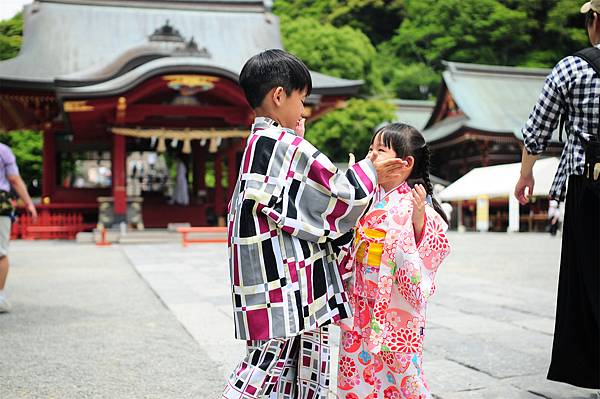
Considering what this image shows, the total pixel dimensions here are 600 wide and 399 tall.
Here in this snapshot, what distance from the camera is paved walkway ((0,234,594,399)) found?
9.50ft

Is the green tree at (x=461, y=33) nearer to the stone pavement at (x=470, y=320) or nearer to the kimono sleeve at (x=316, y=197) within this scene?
the stone pavement at (x=470, y=320)

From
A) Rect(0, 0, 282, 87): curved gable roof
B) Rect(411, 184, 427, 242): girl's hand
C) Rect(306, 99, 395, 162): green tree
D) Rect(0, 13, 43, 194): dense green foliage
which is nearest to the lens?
Rect(411, 184, 427, 242): girl's hand

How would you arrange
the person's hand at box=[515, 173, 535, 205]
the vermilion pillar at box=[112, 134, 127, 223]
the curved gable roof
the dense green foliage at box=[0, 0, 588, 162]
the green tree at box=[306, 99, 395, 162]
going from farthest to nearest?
the dense green foliage at box=[0, 0, 588, 162] → the green tree at box=[306, 99, 395, 162] → the curved gable roof → the vermilion pillar at box=[112, 134, 127, 223] → the person's hand at box=[515, 173, 535, 205]

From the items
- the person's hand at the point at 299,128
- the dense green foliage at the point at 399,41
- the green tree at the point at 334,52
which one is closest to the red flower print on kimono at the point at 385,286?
the person's hand at the point at 299,128

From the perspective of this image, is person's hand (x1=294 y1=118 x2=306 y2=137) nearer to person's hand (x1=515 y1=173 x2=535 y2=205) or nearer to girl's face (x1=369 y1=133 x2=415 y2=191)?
girl's face (x1=369 y1=133 x2=415 y2=191)

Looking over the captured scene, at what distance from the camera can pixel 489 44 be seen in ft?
103

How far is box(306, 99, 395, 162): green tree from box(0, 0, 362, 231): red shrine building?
588 centimetres

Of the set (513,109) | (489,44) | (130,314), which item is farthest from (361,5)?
(130,314)

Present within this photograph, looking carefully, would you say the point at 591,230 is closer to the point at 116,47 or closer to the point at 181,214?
the point at 181,214

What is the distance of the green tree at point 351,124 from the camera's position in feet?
80.3

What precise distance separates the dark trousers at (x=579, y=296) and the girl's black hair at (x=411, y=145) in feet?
2.10

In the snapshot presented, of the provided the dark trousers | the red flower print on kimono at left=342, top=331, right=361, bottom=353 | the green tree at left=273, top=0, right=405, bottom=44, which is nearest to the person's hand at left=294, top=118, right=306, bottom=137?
the red flower print on kimono at left=342, top=331, right=361, bottom=353

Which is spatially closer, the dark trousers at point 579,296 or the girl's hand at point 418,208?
the girl's hand at point 418,208

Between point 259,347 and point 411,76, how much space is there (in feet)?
108
